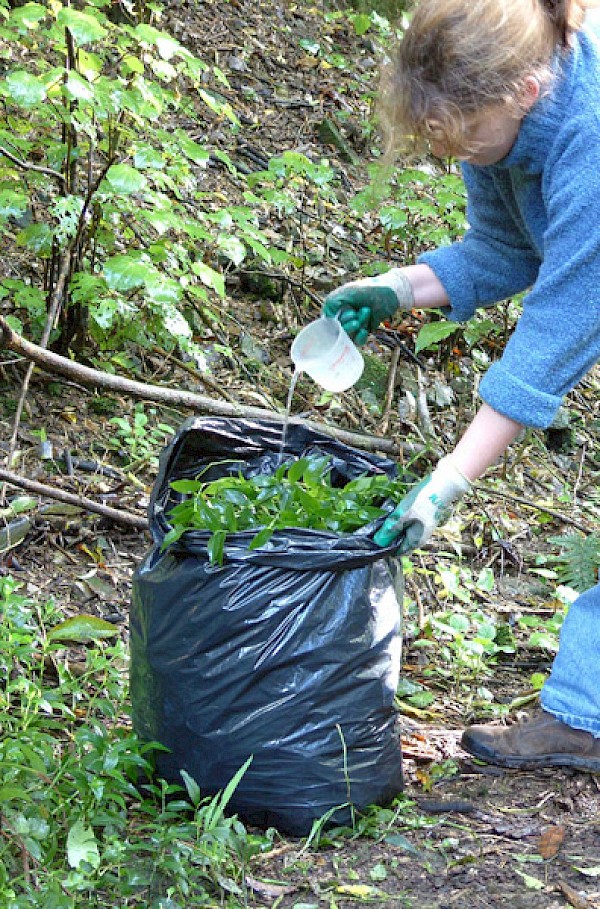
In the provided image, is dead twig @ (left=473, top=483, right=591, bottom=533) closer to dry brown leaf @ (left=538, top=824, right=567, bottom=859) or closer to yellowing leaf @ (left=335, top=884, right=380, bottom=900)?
dry brown leaf @ (left=538, top=824, right=567, bottom=859)

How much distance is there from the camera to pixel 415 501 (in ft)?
5.98

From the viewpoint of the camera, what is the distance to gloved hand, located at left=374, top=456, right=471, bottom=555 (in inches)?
71.7

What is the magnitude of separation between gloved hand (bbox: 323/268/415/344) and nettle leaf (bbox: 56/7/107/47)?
993 millimetres

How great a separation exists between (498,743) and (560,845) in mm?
343

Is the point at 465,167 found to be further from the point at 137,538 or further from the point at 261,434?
the point at 137,538

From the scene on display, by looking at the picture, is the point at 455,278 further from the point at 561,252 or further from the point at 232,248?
the point at 232,248

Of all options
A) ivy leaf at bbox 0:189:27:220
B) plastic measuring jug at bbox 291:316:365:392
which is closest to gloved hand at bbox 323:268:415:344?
plastic measuring jug at bbox 291:316:365:392

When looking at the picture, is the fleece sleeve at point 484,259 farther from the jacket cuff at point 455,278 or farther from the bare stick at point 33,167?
the bare stick at point 33,167

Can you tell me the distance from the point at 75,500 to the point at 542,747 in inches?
55.0

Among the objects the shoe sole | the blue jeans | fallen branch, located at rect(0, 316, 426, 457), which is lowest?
fallen branch, located at rect(0, 316, 426, 457)

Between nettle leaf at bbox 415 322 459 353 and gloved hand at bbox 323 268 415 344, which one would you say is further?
nettle leaf at bbox 415 322 459 353

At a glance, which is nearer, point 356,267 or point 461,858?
point 461,858

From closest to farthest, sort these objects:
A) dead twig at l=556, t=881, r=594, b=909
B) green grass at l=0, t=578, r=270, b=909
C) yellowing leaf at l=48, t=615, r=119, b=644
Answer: green grass at l=0, t=578, r=270, b=909 → dead twig at l=556, t=881, r=594, b=909 → yellowing leaf at l=48, t=615, r=119, b=644

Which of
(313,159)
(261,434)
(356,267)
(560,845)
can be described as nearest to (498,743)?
(560,845)
